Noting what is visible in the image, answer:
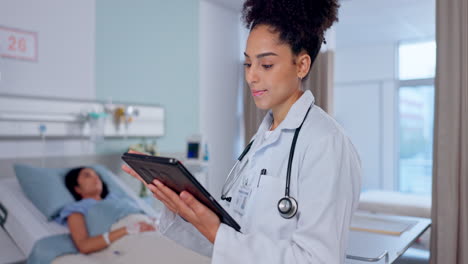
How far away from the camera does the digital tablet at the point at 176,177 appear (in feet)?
2.60

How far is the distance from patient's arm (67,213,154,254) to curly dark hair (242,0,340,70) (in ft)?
4.79

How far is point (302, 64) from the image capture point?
0.97 m

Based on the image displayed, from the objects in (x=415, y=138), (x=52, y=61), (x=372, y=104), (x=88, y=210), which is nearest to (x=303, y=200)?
(x=88, y=210)

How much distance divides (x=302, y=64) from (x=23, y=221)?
5.56ft

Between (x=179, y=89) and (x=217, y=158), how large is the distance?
83 centimetres

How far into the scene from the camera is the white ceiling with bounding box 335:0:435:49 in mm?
3828

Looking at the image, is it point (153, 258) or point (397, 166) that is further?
point (397, 166)

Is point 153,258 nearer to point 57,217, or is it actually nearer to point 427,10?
point 57,217

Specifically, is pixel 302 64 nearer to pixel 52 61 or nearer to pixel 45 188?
pixel 45 188

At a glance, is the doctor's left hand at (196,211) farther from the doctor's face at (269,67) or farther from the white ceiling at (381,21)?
the white ceiling at (381,21)

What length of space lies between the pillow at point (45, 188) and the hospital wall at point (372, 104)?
15.0 ft

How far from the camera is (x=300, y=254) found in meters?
0.79

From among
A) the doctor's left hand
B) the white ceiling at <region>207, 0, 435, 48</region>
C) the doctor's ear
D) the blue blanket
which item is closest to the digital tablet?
the doctor's left hand

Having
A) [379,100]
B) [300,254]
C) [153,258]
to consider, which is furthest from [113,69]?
[379,100]
